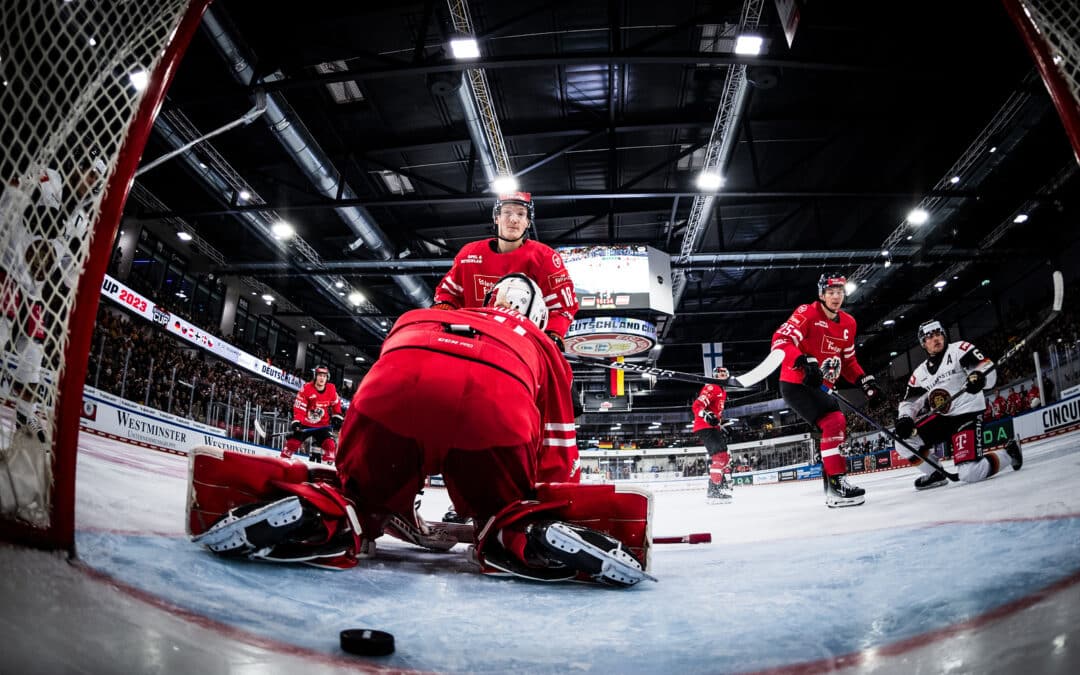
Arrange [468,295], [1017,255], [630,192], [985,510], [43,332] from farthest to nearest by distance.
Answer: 1. [1017,255]
2. [630,192]
3. [468,295]
4. [985,510]
5. [43,332]

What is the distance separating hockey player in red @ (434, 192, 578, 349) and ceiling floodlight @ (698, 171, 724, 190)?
866cm

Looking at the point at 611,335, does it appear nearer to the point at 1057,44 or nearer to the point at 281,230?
the point at 281,230

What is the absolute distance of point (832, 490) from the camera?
14.3 feet

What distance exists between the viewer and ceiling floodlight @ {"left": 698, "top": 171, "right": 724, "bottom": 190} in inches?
424

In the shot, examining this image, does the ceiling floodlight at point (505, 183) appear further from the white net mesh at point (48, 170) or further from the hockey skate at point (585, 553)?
the hockey skate at point (585, 553)

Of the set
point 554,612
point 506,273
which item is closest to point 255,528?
point 554,612

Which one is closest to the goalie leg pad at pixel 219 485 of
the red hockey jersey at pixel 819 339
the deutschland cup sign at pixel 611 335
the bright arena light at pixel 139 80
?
the bright arena light at pixel 139 80

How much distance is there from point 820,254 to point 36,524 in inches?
579

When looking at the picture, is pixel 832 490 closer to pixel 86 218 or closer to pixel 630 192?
pixel 86 218

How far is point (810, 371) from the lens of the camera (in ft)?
15.6

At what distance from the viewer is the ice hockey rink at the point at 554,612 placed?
2.78 feet

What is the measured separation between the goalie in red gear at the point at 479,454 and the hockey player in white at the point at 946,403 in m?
4.20

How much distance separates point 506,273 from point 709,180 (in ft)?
29.6

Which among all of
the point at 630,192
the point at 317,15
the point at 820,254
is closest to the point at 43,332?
the point at 317,15
